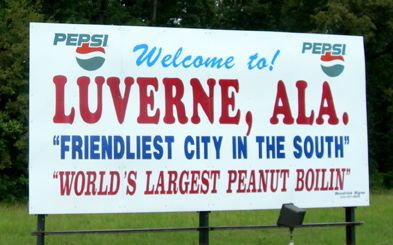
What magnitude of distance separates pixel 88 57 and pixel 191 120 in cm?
147

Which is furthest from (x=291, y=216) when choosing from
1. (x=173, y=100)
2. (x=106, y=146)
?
(x=106, y=146)

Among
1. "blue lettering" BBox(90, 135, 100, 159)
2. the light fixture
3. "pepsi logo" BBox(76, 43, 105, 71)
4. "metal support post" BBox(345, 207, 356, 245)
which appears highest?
"pepsi logo" BBox(76, 43, 105, 71)

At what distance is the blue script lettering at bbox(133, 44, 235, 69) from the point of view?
6.88m

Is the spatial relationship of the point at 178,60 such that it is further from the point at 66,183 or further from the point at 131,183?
the point at 66,183

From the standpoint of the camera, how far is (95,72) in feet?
22.0

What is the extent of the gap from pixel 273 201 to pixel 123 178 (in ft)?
6.42

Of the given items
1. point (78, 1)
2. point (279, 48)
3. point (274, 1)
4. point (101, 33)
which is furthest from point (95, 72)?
point (274, 1)

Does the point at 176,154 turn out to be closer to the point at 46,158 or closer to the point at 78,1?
the point at 46,158

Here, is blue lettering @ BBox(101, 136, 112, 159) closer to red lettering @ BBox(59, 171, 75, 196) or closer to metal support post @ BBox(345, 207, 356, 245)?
red lettering @ BBox(59, 171, 75, 196)

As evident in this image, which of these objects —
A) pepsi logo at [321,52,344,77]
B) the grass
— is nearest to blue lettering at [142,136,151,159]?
pepsi logo at [321,52,344,77]

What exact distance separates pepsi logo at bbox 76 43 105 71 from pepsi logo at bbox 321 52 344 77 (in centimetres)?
296

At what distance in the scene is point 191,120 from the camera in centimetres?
693

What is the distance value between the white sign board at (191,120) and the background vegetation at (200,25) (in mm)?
13136

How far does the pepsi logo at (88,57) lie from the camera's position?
6.69m
